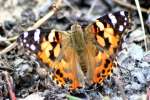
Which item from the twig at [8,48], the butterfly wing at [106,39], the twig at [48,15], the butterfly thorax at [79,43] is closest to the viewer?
the butterfly wing at [106,39]

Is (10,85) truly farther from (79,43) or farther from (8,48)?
(8,48)

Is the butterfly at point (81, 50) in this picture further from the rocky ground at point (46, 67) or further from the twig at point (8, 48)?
the twig at point (8, 48)

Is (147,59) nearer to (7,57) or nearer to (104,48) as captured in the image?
(104,48)

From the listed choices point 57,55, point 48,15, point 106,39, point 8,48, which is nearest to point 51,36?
point 57,55

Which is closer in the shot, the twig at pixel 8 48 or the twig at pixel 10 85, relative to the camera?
the twig at pixel 10 85

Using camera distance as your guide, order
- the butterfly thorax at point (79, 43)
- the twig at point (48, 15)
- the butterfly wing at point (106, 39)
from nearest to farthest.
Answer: the butterfly wing at point (106, 39) < the butterfly thorax at point (79, 43) < the twig at point (48, 15)

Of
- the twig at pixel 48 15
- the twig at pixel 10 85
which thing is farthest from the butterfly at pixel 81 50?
the twig at pixel 48 15

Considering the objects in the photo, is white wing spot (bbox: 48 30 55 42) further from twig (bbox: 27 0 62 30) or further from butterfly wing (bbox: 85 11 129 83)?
twig (bbox: 27 0 62 30)
